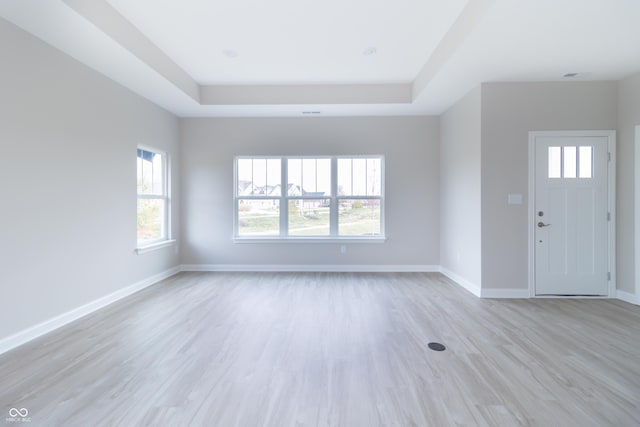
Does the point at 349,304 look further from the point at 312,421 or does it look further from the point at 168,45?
the point at 168,45

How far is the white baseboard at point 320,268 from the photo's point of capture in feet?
16.6

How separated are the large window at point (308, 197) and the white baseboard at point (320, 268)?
0.53m

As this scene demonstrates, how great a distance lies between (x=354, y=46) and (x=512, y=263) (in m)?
3.30

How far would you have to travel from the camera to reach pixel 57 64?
2.81 meters

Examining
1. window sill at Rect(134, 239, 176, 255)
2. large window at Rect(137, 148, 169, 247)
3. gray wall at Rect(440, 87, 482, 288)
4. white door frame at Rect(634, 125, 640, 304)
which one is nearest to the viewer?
white door frame at Rect(634, 125, 640, 304)

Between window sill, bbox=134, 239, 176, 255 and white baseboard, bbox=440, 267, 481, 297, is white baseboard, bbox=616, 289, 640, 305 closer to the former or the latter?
white baseboard, bbox=440, 267, 481, 297

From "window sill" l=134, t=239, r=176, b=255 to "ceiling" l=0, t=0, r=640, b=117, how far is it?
2.15m

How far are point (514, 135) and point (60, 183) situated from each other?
5.15m

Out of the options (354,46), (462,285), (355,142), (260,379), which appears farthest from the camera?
(355,142)

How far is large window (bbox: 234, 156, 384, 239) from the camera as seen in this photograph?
5.18 m

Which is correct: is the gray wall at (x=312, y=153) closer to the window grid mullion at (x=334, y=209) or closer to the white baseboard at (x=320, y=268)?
the white baseboard at (x=320, y=268)

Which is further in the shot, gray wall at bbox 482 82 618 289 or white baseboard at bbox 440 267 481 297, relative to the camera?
white baseboard at bbox 440 267 481 297

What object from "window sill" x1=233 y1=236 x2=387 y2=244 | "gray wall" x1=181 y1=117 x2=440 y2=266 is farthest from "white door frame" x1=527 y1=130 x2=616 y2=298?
"window sill" x1=233 y1=236 x2=387 y2=244

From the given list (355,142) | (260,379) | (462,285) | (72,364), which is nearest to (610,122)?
(462,285)
